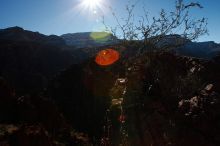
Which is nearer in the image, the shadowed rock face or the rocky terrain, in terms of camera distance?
the shadowed rock face

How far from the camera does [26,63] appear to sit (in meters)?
56.4

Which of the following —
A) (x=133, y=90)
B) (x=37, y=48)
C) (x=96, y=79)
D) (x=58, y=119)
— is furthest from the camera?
(x=37, y=48)

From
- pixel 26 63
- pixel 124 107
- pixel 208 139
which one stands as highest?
pixel 124 107

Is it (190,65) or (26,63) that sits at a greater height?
(190,65)

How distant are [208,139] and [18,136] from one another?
5805 mm

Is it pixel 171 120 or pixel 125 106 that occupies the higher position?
pixel 125 106

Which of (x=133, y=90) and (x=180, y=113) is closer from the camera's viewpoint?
(x=180, y=113)

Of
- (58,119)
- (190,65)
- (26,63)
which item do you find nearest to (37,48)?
(26,63)

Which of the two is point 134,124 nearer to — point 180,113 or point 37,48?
point 180,113

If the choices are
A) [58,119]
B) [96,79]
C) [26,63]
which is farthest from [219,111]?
[26,63]

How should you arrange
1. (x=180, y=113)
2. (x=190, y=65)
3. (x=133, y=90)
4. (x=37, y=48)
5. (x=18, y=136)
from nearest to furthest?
1. (x=180, y=113)
2. (x=133, y=90)
3. (x=18, y=136)
4. (x=190, y=65)
5. (x=37, y=48)

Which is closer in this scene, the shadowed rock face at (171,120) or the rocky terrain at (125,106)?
the shadowed rock face at (171,120)

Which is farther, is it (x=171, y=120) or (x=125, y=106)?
(x=125, y=106)

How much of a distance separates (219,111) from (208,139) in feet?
1.95
